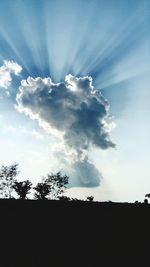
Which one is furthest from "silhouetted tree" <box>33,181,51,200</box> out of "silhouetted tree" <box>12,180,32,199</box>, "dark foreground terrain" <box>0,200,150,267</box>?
"dark foreground terrain" <box>0,200,150,267</box>

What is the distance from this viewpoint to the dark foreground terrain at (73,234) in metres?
16.0

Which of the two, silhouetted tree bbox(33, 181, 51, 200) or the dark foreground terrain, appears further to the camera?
silhouetted tree bbox(33, 181, 51, 200)

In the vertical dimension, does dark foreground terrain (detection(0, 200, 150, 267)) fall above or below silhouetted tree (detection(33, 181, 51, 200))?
below

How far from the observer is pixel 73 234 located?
16922mm

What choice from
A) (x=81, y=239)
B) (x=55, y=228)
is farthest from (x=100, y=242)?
(x=55, y=228)

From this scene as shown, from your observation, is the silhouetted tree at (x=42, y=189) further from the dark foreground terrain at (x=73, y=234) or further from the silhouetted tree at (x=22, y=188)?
the dark foreground terrain at (x=73, y=234)

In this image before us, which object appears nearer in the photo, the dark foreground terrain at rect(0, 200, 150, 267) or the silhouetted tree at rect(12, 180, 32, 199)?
the dark foreground terrain at rect(0, 200, 150, 267)

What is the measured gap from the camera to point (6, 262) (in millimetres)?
15477

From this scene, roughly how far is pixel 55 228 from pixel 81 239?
1.45m

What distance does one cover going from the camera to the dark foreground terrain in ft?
52.3

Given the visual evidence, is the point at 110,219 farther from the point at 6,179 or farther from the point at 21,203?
the point at 6,179

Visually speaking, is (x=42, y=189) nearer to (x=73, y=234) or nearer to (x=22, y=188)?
(x=22, y=188)

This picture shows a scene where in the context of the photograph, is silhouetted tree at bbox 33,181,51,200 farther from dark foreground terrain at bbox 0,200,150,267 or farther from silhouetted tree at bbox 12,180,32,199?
dark foreground terrain at bbox 0,200,150,267

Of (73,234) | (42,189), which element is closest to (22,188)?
(42,189)
